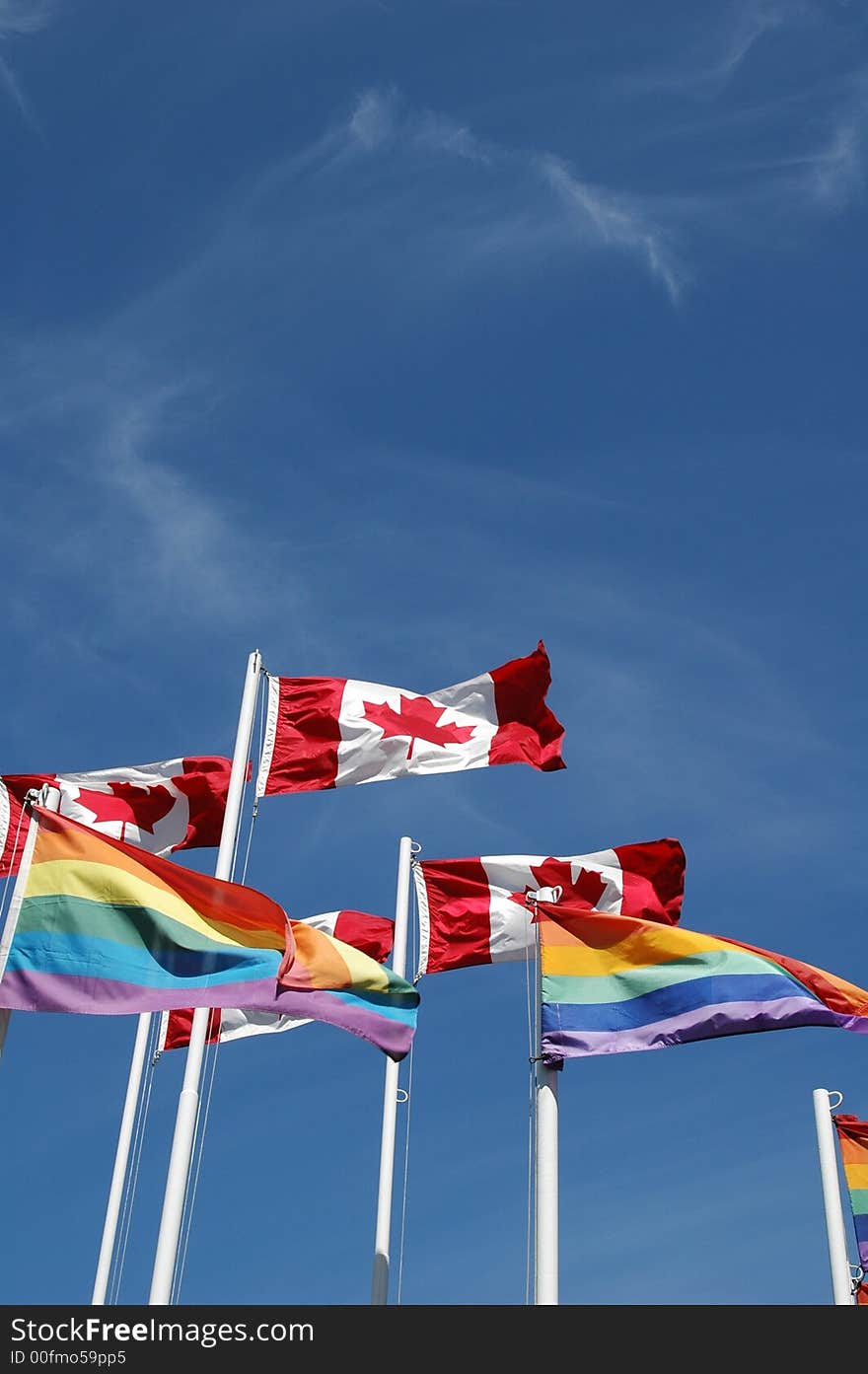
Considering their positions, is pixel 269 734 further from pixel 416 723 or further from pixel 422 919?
pixel 422 919

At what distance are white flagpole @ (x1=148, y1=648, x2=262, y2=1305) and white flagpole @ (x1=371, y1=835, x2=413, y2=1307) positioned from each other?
2.82 metres

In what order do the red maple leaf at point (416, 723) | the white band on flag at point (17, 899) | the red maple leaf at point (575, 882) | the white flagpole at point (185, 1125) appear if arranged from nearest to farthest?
1. the white band on flag at point (17, 899)
2. the white flagpole at point (185, 1125)
3. the red maple leaf at point (575, 882)
4. the red maple leaf at point (416, 723)

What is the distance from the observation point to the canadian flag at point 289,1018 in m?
26.5

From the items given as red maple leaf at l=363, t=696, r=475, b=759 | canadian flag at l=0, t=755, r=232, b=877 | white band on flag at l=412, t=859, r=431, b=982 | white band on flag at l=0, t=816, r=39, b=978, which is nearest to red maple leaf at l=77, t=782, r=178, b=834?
canadian flag at l=0, t=755, r=232, b=877

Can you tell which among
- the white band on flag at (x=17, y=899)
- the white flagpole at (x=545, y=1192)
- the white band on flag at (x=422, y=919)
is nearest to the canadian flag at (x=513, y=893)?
the white band on flag at (x=422, y=919)

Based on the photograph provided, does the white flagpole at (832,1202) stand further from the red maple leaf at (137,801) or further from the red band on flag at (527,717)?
the red maple leaf at (137,801)

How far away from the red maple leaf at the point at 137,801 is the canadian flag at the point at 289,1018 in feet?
10.8

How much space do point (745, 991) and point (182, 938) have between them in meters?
6.85

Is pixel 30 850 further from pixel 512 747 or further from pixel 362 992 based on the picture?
pixel 512 747

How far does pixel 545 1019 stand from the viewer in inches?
695

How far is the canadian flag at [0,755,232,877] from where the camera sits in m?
26.3

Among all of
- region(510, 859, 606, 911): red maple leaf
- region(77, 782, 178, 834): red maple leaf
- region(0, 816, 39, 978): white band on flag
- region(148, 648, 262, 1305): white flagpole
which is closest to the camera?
region(0, 816, 39, 978): white band on flag

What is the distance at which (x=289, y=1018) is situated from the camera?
1016 inches

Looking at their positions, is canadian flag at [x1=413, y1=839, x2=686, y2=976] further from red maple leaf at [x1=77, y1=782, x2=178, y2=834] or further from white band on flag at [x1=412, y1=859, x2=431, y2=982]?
red maple leaf at [x1=77, y1=782, x2=178, y2=834]
